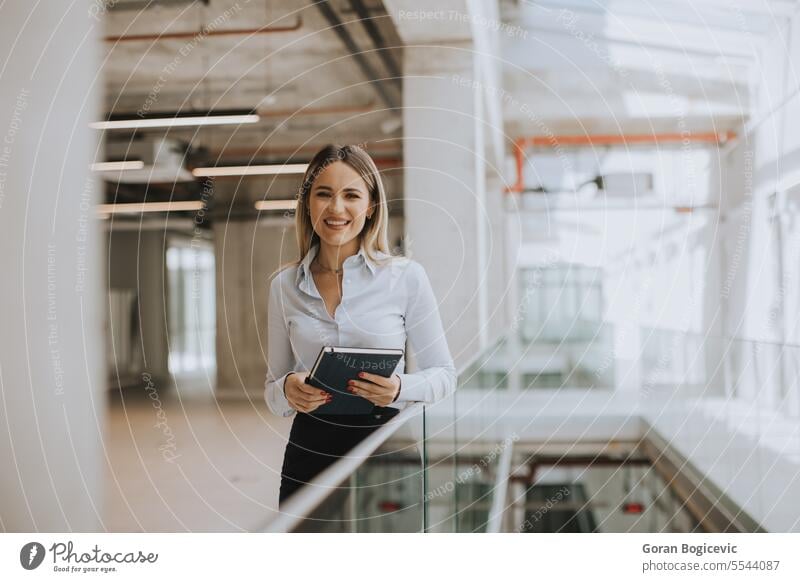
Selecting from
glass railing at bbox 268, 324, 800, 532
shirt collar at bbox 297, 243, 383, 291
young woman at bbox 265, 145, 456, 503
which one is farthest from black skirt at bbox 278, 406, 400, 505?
shirt collar at bbox 297, 243, 383, 291

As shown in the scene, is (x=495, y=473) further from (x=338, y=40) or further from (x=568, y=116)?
(x=338, y=40)

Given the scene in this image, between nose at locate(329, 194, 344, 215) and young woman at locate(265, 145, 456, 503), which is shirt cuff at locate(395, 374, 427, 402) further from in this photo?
nose at locate(329, 194, 344, 215)

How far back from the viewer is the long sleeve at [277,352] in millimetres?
1602

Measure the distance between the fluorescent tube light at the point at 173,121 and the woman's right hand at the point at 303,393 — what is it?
2.13 ft

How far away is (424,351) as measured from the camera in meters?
1.59

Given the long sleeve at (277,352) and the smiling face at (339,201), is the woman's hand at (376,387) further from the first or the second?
the smiling face at (339,201)

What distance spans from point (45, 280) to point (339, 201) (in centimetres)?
70

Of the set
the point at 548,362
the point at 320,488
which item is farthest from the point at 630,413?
the point at 320,488

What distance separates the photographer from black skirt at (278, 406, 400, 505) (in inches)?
61.7

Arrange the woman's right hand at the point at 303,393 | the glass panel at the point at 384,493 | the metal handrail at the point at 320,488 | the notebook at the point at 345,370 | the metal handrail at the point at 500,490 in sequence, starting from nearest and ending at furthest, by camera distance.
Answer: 1. the metal handrail at the point at 320,488
2. the glass panel at the point at 384,493
3. the notebook at the point at 345,370
4. the woman's right hand at the point at 303,393
5. the metal handrail at the point at 500,490

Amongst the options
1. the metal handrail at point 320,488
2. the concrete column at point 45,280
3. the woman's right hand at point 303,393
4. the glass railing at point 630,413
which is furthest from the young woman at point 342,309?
the concrete column at point 45,280

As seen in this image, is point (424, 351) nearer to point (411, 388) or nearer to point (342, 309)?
point (411, 388)
